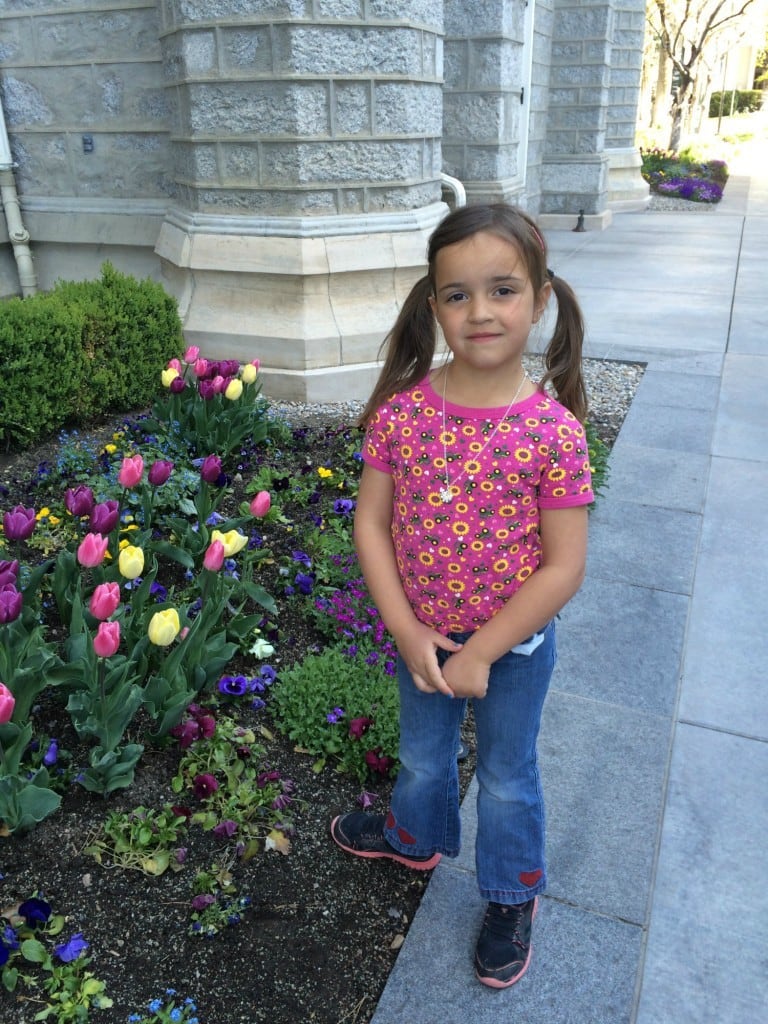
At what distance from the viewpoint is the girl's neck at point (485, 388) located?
1614mm

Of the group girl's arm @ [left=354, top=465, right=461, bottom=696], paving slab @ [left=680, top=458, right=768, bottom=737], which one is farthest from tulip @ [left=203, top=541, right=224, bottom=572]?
paving slab @ [left=680, top=458, right=768, bottom=737]

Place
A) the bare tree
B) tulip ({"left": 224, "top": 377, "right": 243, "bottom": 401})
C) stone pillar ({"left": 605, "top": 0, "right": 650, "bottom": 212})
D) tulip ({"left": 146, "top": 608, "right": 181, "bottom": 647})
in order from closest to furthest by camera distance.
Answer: tulip ({"left": 146, "top": 608, "right": 181, "bottom": 647}) → tulip ({"left": 224, "top": 377, "right": 243, "bottom": 401}) → stone pillar ({"left": 605, "top": 0, "right": 650, "bottom": 212}) → the bare tree

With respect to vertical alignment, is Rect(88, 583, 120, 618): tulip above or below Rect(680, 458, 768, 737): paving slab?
above

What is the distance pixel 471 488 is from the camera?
63.3 inches

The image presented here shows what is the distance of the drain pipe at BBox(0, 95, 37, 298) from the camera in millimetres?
6914

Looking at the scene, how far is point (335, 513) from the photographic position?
389cm

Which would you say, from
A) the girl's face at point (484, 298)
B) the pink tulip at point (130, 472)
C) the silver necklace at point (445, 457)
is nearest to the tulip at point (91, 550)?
the pink tulip at point (130, 472)

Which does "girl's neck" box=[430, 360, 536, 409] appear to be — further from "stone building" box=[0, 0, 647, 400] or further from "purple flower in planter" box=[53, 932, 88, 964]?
"stone building" box=[0, 0, 647, 400]

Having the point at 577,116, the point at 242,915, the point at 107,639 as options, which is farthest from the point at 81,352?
the point at 577,116

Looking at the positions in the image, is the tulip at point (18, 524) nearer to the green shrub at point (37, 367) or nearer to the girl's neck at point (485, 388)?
the girl's neck at point (485, 388)

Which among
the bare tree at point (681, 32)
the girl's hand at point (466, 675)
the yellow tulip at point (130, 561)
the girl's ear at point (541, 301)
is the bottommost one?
the yellow tulip at point (130, 561)

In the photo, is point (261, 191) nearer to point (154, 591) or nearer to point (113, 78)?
point (113, 78)

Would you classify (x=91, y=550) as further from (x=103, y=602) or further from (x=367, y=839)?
(x=367, y=839)

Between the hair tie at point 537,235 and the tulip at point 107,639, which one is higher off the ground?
the hair tie at point 537,235
